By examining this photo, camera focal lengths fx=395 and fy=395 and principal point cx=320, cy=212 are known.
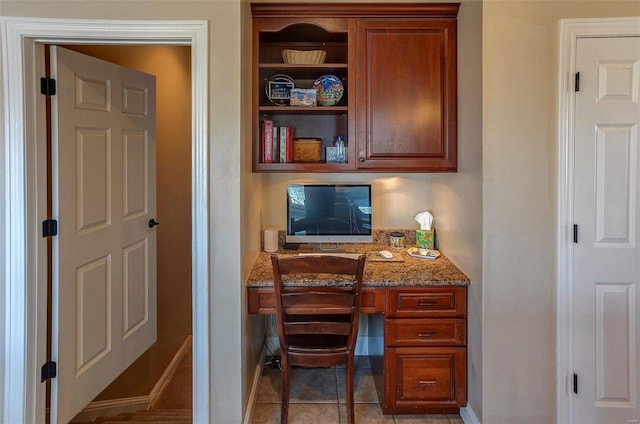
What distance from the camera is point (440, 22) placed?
226 centimetres

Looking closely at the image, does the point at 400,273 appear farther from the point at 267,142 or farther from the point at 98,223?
the point at 98,223

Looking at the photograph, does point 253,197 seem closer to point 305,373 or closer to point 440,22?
point 305,373

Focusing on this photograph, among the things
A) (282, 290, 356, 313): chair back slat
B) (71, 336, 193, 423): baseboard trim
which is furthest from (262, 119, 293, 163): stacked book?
(71, 336, 193, 423): baseboard trim

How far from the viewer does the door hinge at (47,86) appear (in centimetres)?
186

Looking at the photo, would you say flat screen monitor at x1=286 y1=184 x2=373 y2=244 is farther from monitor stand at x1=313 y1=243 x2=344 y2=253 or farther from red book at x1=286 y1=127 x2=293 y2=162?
red book at x1=286 y1=127 x2=293 y2=162

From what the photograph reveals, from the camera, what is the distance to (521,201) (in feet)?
6.20

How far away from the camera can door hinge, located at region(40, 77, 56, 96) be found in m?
1.86

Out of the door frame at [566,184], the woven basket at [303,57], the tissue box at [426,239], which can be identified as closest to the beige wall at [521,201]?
the door frame at [566,184]

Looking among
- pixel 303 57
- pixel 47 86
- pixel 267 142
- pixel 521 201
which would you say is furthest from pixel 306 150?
pixel 47 86

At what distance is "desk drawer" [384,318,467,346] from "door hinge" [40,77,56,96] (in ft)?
6.69

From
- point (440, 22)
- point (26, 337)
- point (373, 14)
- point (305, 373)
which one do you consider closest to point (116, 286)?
point (26, 337)

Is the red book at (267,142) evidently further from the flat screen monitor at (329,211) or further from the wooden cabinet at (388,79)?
the flat screen monitor at (329,211)

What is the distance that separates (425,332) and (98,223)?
74.0 inches

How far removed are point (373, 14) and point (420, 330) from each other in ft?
5.86
